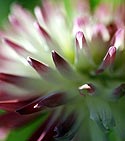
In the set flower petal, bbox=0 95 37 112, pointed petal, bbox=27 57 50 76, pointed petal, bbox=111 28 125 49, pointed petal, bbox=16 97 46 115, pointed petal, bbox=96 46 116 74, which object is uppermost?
pointed petal, bbox=111 28 125 49

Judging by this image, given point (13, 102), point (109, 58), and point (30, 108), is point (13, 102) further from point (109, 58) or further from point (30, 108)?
point (109, 58)

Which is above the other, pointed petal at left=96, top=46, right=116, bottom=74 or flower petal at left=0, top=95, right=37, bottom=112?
pointed petal at left=96, top=46, right=116, bottom=74

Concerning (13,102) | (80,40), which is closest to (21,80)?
(13,102)

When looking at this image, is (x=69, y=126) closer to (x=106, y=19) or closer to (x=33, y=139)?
(x=33, y=139)

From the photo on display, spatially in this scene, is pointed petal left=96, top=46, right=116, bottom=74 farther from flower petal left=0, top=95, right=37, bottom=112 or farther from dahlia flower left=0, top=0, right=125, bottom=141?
flower petal left=0, top=95, right=37, bottom=112

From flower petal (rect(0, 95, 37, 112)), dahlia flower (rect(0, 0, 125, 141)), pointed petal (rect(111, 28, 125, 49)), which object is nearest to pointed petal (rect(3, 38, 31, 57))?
dahlia flower (rect(0, 0, 125, 141))

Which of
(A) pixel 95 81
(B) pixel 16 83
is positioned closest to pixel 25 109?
(B) pixel 16 83

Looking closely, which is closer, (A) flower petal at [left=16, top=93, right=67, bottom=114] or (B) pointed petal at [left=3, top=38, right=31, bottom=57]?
(A) flower petal at [left=16, top=93, right=67, bottom=114]

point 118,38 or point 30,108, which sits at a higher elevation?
point 118,38

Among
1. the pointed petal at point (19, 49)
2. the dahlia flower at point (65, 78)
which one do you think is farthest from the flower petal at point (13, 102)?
the pointed petal at point (19, 49)
